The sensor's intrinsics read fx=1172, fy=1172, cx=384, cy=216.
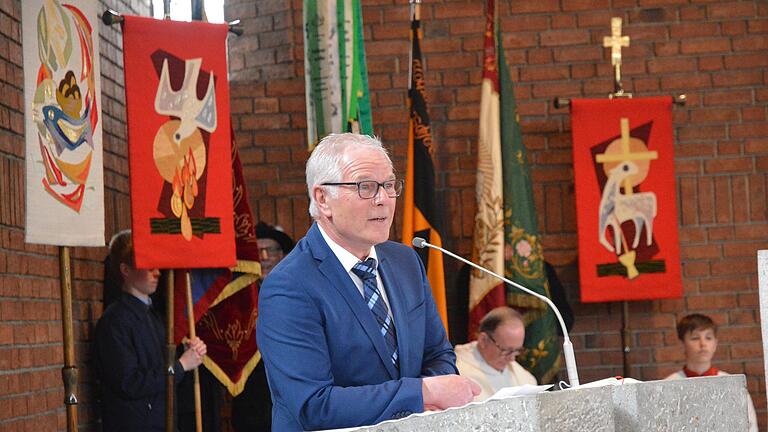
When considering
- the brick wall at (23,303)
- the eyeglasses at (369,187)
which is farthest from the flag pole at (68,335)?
the eyeglasses at (369,187)

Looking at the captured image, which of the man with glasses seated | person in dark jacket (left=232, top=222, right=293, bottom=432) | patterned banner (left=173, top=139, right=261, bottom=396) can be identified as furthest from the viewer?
person in dark jacket (left=232, top=222, right=293, bottom=432)

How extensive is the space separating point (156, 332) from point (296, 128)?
1759 millimetres

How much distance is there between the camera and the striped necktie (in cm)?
248

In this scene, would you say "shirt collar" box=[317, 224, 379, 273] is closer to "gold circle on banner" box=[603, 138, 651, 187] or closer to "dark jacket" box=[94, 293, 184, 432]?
"dark jacket" box=[94, 293, 184, 432]

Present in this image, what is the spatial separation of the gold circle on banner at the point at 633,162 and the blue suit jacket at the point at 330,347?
3436 millimetres

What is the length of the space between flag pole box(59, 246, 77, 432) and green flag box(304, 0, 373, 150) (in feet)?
5.12

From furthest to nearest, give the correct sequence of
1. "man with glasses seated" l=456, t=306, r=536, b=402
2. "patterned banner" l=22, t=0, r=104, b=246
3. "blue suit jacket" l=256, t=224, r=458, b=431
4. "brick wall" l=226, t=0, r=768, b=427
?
"brick wall" l=226, t=0, r=768, b=427, "man with glasses seated" l=456, t=306, r=536, b=402, "patterned banner" l=22, t=0, r=104, b=246, "blue suit jacket" l=256, t=224, r=458, b=431

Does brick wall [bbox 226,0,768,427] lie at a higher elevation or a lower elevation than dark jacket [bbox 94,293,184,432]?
higher

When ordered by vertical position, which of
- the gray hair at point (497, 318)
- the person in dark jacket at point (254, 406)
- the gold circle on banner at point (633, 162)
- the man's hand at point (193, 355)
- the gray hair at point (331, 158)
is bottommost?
the person in dark jacket at point (254, 406)

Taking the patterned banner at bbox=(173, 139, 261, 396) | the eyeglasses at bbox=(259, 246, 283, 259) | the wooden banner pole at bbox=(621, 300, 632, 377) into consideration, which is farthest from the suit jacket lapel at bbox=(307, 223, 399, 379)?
the wooden banner pole at bbox=(621, 300, 632, 377)

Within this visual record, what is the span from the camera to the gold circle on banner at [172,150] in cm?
446

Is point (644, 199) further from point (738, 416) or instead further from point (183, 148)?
point (738, 416)

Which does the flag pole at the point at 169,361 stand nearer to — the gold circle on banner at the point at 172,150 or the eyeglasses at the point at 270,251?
the gold circle on banner at the point at 172,150

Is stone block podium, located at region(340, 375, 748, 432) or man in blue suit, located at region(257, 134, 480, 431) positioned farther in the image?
man in blue suit, located at region(257, 134, 480, 431)
